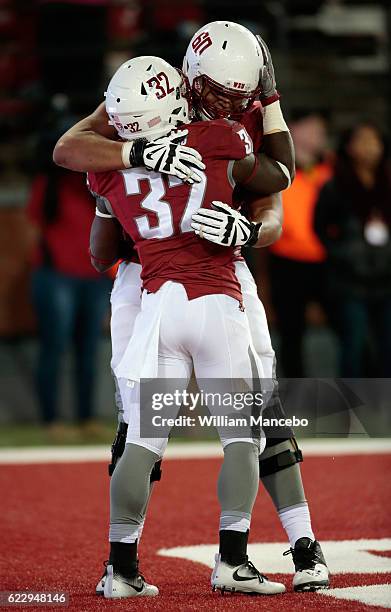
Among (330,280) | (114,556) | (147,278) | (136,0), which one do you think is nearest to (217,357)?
(147,278)

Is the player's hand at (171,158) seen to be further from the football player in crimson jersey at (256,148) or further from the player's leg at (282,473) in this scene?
the player's leg at (282,473)

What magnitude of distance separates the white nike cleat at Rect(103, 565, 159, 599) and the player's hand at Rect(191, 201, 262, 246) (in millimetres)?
934

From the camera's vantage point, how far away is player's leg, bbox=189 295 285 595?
3.35 meters

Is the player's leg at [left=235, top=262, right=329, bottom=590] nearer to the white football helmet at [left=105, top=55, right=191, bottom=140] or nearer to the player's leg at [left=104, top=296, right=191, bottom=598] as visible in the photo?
the player's leg at [left=104, top=296, right=191, bottom=598]

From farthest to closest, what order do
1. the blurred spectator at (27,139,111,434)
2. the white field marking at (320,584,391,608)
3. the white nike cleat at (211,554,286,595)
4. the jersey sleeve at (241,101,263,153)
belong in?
the blurred spectator at (27,139,111,434), the jersey sleeve at (241,101,263,153), the white nike cleat at (211,554,286,595), the white field marking at (320,584,391,608)

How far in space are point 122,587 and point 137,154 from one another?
117 cm

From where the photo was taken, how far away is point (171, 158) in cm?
336

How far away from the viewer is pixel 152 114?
345 cm

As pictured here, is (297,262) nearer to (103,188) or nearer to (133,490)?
(103,188)

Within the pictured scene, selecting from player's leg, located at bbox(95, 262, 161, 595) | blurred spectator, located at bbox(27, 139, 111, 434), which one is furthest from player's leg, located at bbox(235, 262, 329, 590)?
blurred spectator, located at bbox(27, 139, 111, 434)

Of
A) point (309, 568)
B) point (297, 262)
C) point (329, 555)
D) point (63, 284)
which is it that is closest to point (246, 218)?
point (309, 568)

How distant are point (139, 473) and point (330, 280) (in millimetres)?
4281

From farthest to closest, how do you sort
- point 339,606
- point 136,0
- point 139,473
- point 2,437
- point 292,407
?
point 136,0 → point 2,437 → point 292,407 → point 139,473 → point 339,606

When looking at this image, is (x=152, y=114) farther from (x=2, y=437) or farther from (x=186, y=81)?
(x=2, y=437)
